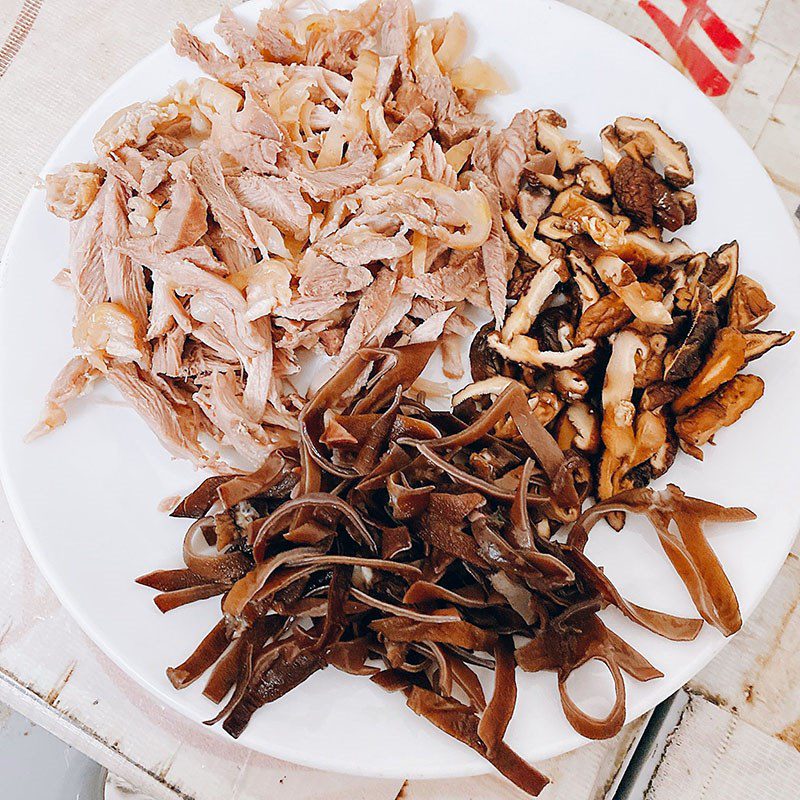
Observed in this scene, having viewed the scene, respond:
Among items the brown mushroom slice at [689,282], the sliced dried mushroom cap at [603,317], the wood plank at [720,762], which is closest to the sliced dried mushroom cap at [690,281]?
the brown mushroom slice at [689,282]

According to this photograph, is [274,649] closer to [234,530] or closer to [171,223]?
[234,530]

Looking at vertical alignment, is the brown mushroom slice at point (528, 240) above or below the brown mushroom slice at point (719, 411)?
above

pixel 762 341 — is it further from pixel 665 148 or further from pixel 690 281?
pixel 665 148

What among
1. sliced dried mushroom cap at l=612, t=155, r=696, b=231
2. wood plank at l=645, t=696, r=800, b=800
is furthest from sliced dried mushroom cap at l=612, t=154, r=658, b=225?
wood plank at l=645, t=696, r=800, b=800

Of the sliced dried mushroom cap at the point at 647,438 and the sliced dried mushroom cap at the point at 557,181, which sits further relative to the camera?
the sliced dried mushroom cap at the point at 557,181

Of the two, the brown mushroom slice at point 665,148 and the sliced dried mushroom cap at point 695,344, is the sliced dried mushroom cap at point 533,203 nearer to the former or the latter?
the brown mushroom slice at point 665,148

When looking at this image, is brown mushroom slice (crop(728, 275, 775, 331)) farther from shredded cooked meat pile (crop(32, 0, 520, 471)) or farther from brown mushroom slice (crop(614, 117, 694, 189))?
shredded cooked meat pile (crop(32, 0, 520, 471))

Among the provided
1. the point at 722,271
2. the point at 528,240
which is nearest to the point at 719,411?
the point at 722,271

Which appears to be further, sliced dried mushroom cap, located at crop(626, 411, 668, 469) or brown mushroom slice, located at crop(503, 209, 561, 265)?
brown mushroom slice, located at crop(503, 209, 561, 265)
